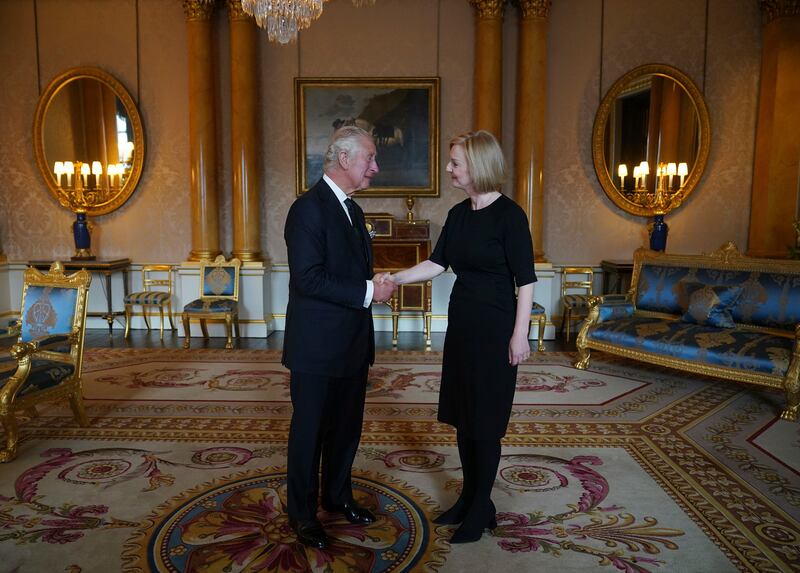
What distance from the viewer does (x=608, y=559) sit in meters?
2.24

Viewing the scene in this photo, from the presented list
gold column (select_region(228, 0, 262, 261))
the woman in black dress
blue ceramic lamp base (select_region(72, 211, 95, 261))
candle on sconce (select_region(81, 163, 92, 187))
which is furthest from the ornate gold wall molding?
the woman in black dress

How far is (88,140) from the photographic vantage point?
702cm

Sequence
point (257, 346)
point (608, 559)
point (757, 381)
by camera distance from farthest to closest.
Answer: point (257, 346), point (757, 381), point (608, 559)

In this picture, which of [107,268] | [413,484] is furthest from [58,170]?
[413,484]

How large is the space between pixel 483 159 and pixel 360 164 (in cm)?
45

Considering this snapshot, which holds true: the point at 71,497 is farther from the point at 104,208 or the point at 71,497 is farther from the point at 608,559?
the point at 104,208

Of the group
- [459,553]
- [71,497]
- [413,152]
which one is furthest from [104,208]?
[459,553]

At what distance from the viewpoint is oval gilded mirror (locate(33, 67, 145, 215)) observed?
22.6 ft

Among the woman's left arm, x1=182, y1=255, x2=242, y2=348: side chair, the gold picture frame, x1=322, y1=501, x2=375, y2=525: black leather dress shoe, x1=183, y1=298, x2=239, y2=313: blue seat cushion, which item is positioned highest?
the gold picture frame

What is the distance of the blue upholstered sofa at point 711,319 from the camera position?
409 cm

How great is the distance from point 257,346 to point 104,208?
8.85 ft

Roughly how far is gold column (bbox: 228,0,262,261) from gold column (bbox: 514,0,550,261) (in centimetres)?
297

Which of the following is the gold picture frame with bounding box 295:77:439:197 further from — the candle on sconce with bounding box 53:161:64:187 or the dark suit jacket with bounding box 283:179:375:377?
the dark suit jacket with bounding box 283:179:375:377

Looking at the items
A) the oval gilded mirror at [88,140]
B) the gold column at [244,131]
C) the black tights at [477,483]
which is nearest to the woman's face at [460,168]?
the black tights at [477,483]
